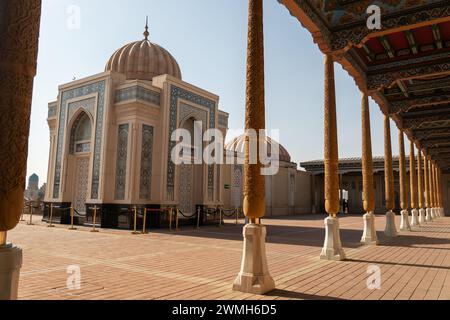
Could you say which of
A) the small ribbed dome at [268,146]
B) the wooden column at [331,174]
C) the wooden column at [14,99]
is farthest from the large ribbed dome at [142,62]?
the wooden column at [14,99]

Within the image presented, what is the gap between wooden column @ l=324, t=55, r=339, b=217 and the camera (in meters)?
8.07

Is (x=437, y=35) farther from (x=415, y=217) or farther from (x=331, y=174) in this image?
(x=415, y=217)

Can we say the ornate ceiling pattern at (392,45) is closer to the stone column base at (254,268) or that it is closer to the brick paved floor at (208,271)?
the stone column base at (254,268)

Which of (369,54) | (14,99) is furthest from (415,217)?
(14,99)

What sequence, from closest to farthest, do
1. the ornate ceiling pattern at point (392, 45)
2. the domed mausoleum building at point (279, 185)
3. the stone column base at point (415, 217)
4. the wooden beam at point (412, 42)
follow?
the ornate ceiling pattern at point (392, 45)
the wooden beam at point (412, 42)
the stone column base at point (415, 217)
the domed mausoleum building at point (279, 185)

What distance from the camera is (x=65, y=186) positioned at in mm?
17406

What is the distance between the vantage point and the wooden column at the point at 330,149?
8.07 m

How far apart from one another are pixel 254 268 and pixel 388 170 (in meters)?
9.77

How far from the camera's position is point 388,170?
12.8m

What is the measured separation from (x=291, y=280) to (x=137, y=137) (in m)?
11.5

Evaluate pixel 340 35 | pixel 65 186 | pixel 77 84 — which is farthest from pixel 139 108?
pixel 340 35

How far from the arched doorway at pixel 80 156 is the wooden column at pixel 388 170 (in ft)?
43.2

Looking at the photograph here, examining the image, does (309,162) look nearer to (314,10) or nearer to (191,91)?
(191,91)

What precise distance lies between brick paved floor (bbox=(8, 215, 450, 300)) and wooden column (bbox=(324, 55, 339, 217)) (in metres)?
1.32
